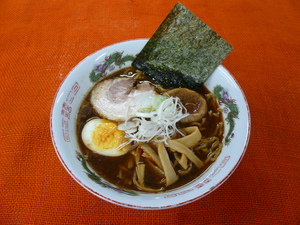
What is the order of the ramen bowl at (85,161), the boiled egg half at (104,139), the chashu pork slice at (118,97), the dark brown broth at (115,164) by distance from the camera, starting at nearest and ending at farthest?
the ramen bowl at (85,161), the dark brown broth at (115,164), the boiled egg half at (104,139), the chashu pork slice at (118,97)

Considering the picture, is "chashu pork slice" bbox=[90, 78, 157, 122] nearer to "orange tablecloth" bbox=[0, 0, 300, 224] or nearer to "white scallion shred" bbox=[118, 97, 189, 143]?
"white scallion shred" bbox=[118, 97, 189, 143]

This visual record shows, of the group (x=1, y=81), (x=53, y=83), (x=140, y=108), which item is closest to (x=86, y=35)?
(x=53, y=83)

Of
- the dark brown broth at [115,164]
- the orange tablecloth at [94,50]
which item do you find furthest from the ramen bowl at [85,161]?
the orange tablecloth at [94,50]

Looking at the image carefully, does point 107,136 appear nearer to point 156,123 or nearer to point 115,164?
point 115,164

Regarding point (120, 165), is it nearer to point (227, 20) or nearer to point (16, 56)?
point (16, 56)

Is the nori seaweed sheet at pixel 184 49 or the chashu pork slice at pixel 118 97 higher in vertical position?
the nori seaweed sheet at pixel 184 49

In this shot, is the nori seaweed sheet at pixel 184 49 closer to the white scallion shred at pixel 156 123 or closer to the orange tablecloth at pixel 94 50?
the white scallion shred at pixel 156 123
